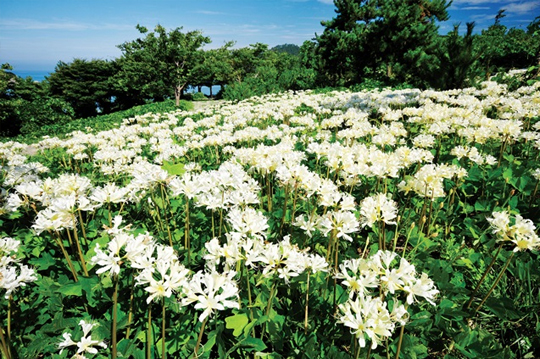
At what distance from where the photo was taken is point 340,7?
89.6 feet

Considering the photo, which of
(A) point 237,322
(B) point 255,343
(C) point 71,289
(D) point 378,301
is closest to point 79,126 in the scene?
(C) point 71,289

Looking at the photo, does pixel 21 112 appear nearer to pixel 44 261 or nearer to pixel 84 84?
pixel 84 84

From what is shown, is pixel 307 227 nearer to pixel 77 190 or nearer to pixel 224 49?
pixel 77 190

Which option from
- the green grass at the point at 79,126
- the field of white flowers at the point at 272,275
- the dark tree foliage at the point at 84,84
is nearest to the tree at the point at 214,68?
the green grass at the point at 79,126

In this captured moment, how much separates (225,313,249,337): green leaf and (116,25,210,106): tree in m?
39.0

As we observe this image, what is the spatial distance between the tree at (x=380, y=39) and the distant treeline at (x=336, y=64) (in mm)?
77

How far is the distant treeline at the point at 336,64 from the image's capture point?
1201 cm

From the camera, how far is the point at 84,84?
51.1 meters

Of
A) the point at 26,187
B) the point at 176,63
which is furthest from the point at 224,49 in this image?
the point at 26,187

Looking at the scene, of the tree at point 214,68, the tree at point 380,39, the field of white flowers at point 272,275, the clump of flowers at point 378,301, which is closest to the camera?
the clump of flowers at point 378,301

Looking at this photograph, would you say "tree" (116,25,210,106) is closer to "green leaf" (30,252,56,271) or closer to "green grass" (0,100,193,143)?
"green grass" (0,100,193,143)

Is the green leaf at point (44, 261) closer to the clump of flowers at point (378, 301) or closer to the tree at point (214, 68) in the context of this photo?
the clump of flowers at point (378, 301)

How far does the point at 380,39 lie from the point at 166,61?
29652 millimetres

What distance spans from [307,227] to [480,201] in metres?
2.45
